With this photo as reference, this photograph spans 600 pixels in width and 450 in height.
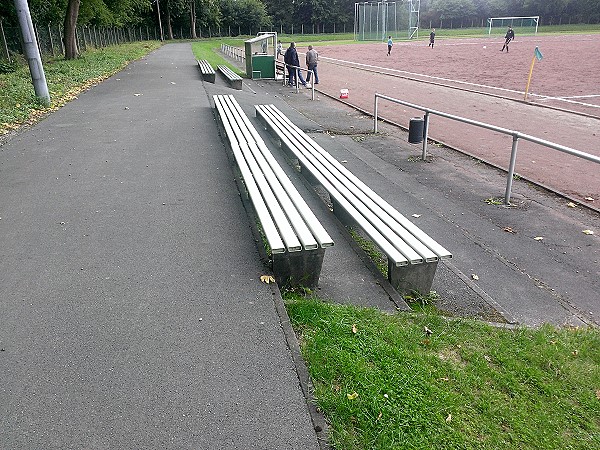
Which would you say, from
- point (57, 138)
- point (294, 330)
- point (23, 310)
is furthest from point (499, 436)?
point (57, 138)

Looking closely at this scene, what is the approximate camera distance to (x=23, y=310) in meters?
3.54

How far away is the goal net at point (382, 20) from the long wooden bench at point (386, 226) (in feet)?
Result: 195

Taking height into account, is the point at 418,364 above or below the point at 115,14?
below

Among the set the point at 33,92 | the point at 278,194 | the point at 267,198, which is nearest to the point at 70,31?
the point at 33,92

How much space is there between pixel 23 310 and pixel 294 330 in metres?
1.92

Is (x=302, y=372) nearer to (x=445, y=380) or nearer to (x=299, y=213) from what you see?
(x=445, y=380)

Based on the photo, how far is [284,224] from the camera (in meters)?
4.27

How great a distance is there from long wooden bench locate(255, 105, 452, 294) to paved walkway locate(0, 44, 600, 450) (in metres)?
0.24

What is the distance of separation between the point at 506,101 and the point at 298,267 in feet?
47.4

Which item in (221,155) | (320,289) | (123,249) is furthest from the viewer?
(221,155)

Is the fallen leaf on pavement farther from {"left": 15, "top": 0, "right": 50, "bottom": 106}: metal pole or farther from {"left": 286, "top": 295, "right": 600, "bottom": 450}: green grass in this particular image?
{"left": 15, "top": 0, "right": 50, "bottom": 106}: metal pole

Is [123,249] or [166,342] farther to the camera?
[123,249]

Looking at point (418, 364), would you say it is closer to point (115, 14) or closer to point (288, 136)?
point (288, 136)

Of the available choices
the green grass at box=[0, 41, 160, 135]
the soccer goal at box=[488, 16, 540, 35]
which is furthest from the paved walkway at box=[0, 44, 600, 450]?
the soccer goal at box=[488, 16, 540, 35]
